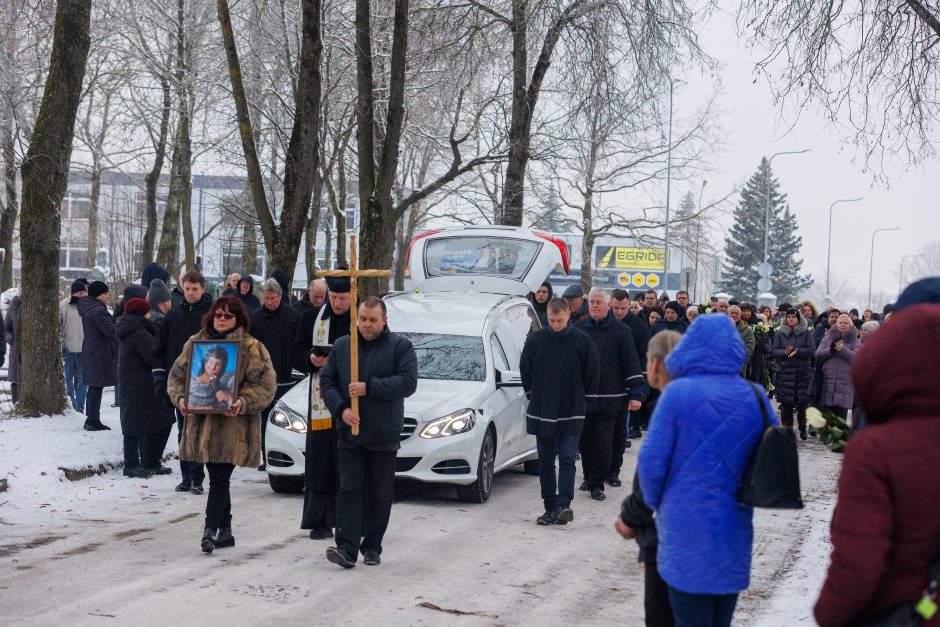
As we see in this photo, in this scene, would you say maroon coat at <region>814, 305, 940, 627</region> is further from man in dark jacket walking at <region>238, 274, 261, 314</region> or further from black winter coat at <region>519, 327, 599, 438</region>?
man in dark jacket walking at <region>238, 274, 261, 314</region>

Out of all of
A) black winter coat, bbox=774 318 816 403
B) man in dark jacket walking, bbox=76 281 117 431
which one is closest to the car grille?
man in dark jacket walking, bbox=76 281 117 431

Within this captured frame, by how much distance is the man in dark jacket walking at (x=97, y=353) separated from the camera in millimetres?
14125

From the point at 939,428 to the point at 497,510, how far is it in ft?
25.6

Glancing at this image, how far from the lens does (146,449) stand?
40.2ft

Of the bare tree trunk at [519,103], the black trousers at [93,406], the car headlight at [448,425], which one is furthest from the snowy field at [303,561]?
the bare tree trunk at [519,103]

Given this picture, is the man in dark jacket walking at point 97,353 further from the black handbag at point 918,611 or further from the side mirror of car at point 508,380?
the black handbag at point 918,611

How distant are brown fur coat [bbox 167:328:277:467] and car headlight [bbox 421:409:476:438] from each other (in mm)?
2497

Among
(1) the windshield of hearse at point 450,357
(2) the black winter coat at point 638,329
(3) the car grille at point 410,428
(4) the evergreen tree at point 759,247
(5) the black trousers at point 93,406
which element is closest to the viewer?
(3) the car grille at point 410,428

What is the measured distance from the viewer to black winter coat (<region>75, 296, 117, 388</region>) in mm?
14336

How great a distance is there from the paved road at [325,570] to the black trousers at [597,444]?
77cm

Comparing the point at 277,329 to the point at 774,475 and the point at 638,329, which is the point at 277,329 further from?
the point at 774,475

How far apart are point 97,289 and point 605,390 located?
22.1ft

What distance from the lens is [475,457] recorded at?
36.1 feet

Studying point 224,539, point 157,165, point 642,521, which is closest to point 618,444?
point 224,539
